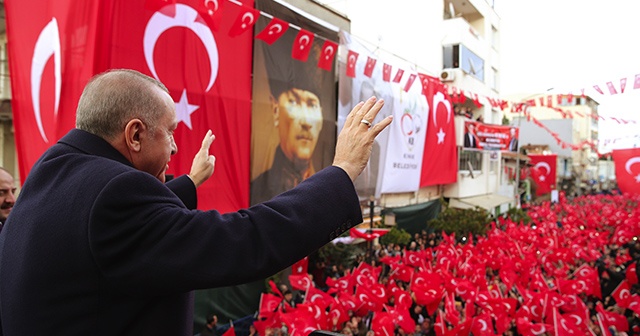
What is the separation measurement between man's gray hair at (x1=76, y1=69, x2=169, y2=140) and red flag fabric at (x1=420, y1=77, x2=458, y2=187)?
15608 mm

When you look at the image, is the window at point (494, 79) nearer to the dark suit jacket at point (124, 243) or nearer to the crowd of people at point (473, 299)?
the crowd of people at point (473, 299)

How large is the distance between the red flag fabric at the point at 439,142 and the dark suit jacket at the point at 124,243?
15.7 m

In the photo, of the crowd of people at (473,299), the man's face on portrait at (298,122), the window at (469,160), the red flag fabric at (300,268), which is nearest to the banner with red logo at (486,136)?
the window at (469,160)

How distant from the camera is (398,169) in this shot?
15.6 meters

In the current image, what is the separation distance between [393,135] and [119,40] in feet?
32.4

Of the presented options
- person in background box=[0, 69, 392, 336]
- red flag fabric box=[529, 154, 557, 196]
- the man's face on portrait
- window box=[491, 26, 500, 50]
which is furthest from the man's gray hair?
red flag fabric box=[529, 154, 557, 196]

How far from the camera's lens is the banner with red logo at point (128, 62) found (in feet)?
22.5

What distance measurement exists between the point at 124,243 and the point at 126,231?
31mm

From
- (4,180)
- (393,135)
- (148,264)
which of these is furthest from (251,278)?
(393,135)

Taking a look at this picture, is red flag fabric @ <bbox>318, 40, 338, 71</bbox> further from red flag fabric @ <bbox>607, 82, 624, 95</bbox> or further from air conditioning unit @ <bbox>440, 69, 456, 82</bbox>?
air conditioning unit @ <bbox>440, 69, 456, 82</bbox>

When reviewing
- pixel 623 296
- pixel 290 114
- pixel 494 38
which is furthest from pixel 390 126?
pixel 494 38

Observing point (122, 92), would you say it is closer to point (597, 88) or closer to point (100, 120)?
point (100, 120)

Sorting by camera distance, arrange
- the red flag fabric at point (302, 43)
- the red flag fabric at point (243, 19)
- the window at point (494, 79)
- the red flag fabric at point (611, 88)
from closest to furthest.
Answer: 1. the red flag fabric at point (243, 19)
2. the red flag fabric at point (302, 43)
3. the red flag fabric at point (611, 88)
4. the window at point (494, 79)

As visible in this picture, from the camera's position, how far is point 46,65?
23.1 ft
